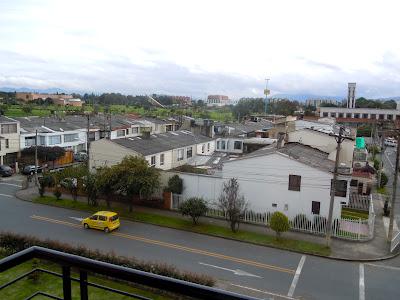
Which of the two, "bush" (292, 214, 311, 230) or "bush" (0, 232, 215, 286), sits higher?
"bush" (0, 232, 215, 286)

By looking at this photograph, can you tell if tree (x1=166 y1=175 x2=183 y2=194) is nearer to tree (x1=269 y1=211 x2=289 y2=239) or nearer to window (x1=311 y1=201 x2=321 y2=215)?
tree (x1=269 y1=211 x2=289 y2=239)

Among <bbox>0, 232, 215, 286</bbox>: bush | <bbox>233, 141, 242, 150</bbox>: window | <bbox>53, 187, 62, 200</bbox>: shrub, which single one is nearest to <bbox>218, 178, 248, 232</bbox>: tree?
<bbox>0, 232, 215, 286</bbox>: bush

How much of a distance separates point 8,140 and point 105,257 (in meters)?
34.6

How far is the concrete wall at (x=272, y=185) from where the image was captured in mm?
27547

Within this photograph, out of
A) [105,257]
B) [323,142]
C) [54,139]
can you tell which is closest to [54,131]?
[54,139]

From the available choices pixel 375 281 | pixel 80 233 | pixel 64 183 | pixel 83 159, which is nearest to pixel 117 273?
pixel 375 281

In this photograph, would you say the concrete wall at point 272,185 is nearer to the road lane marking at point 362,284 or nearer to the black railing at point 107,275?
the road lane marking at point 362,284

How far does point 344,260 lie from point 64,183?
2332 centimetres

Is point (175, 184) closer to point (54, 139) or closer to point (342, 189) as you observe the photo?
point (342, 189)

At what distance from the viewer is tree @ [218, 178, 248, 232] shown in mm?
26141

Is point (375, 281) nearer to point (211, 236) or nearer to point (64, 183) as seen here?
point (211, 236)

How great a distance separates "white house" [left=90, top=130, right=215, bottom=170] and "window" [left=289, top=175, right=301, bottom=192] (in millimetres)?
13717

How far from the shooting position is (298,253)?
75.7ft

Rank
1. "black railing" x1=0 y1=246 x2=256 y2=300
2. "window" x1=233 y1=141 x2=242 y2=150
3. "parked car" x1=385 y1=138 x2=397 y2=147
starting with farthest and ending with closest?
1. "parked car" x1=385 y1=138 x2=397 y2=147
2. "window" x1=233 y1=141 x2=242 y2=150
3. "black railing" x1=0 y1=246 x2=256 y2=300
